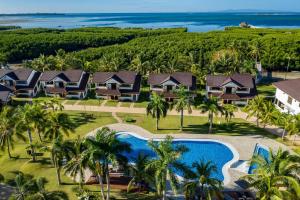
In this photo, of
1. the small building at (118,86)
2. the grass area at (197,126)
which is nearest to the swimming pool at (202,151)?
the grass area at (197,126)

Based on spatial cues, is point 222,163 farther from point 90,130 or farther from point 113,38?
point 113,38

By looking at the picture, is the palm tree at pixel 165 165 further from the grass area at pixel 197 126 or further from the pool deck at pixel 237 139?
the grass area at pixel 197 126

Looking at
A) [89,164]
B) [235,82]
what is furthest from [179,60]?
[89,164]

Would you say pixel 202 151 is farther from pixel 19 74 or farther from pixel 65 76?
pixel 19 74

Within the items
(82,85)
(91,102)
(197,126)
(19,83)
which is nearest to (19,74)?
(19,83)

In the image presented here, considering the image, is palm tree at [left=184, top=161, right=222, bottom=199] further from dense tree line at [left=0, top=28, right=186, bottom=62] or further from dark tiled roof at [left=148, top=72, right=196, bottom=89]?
dense tree line at [left=0, top=28, right=186, bottom=62]

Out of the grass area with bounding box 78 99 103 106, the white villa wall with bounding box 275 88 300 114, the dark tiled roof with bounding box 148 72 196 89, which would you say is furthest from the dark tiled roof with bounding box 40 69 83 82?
the white villa wall with bounding box 275 88 300 114
